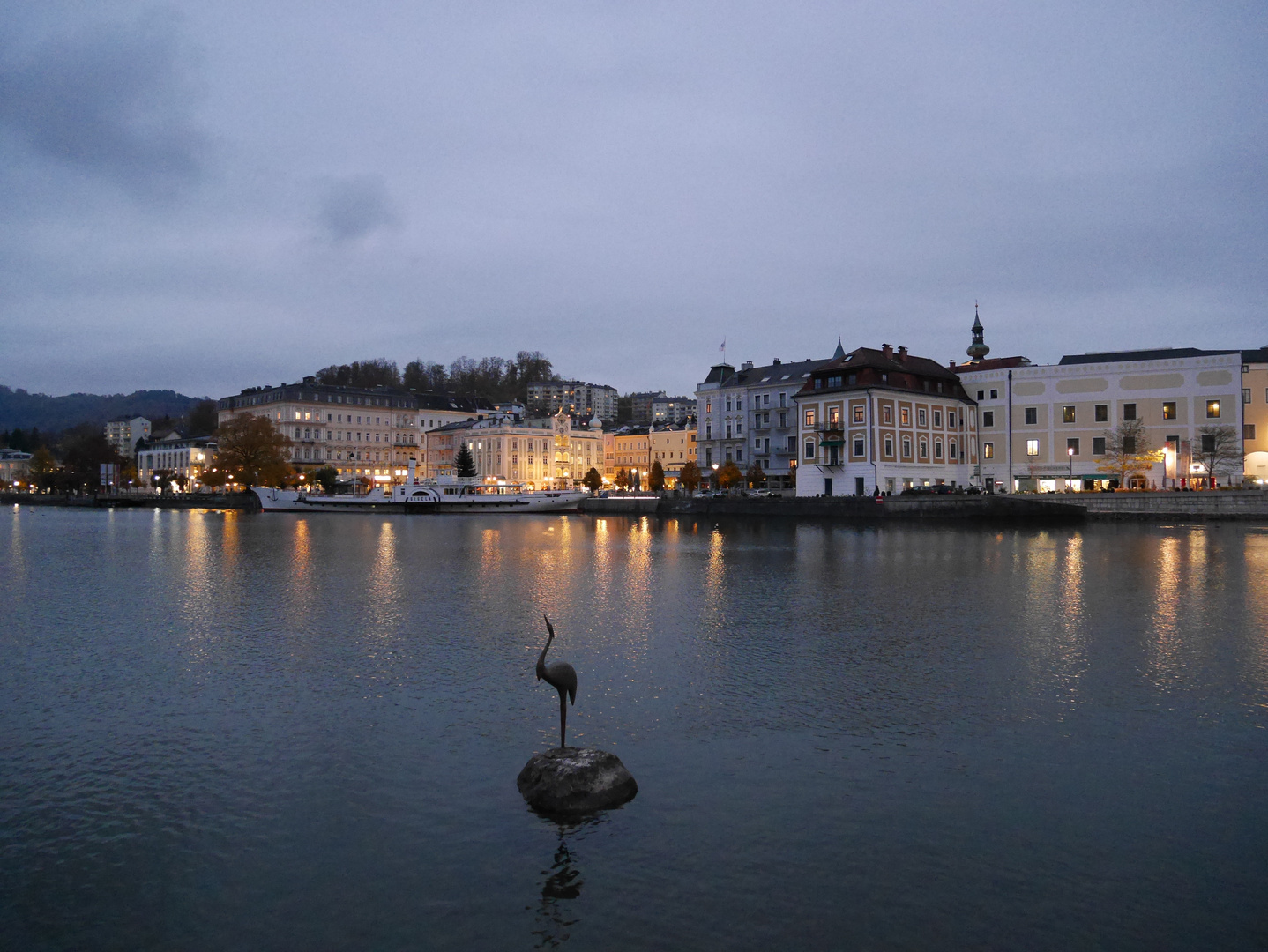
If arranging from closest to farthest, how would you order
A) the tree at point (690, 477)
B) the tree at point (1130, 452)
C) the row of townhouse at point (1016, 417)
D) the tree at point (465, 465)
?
the row of townhouse at point (1016, 417)
the tree at point (1130, 452)
the tree at point (690, 477)
the tree at point (465, 465)

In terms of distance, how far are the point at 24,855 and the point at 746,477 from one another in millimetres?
82960

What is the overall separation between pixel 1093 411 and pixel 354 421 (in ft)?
325

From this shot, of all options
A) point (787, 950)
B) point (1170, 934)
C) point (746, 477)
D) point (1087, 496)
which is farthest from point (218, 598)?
point (746, 477)

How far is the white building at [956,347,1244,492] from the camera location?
65.8 metres

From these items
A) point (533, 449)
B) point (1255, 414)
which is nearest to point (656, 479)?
point (533, 449)

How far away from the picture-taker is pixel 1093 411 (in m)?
70.2

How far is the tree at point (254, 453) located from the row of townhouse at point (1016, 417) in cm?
6225

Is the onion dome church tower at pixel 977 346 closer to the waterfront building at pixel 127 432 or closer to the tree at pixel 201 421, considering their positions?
the tree at pixel 201 421

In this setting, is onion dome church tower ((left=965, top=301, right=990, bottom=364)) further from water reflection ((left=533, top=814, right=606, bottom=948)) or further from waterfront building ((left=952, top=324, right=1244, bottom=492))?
water reflection ((left=533, top=814, right=606, bottom=948))

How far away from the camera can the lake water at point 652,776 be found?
6547 millimetres

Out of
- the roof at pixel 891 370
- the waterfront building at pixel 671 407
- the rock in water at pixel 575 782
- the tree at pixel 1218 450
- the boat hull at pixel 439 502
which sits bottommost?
the rock in water at pixel 575 782

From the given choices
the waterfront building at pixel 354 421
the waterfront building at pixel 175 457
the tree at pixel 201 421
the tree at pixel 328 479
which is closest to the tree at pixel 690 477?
the tree at pixel 328 479

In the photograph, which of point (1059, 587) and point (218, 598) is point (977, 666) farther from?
point (218, 598)

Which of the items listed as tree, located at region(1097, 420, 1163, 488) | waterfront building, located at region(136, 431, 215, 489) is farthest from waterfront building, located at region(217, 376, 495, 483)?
tree, located at region(1097, 420, 1163, 488)
